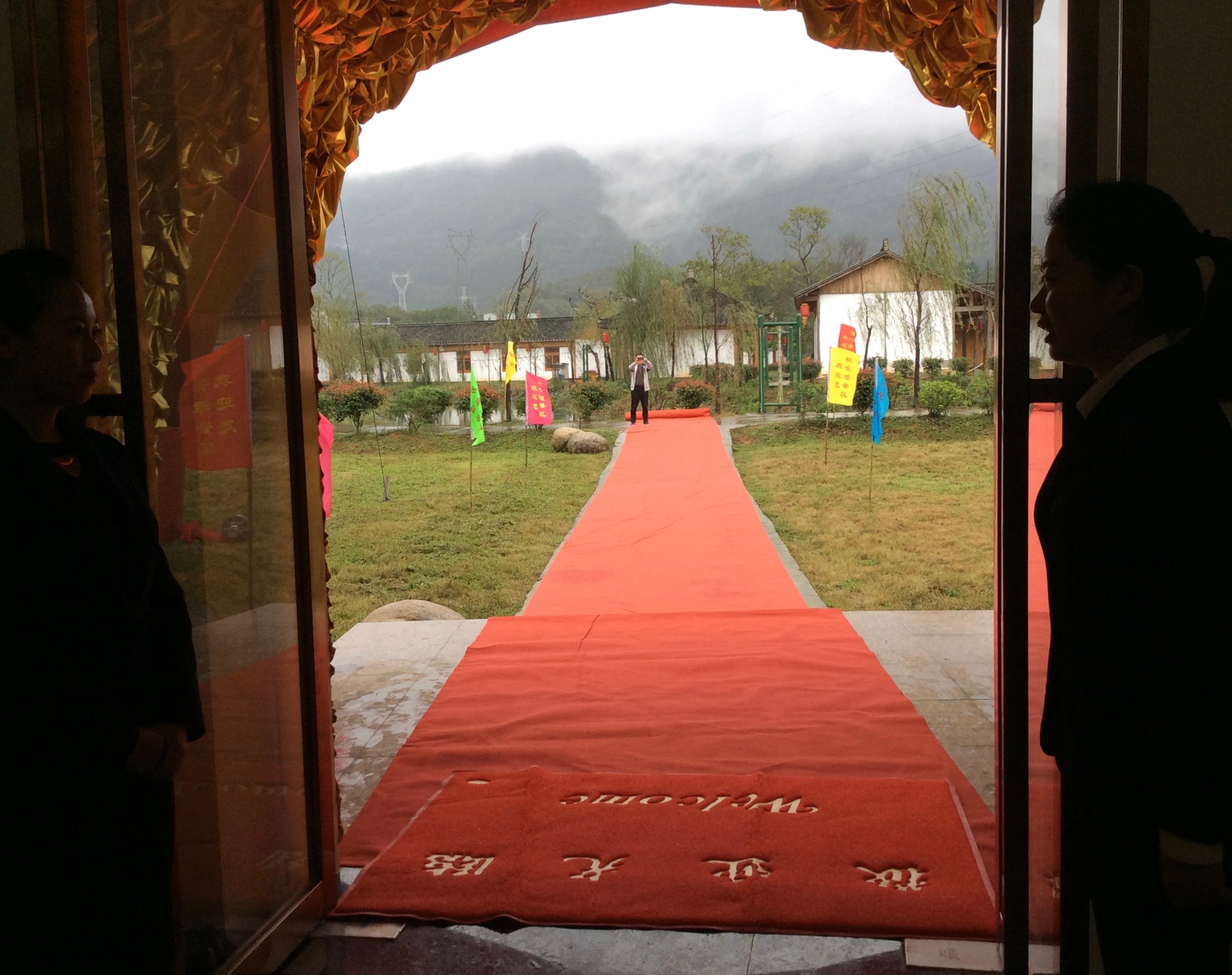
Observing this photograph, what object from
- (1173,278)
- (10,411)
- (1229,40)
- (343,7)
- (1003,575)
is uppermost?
(343,7)

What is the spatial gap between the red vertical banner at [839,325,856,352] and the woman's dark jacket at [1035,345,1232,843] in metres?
9.16

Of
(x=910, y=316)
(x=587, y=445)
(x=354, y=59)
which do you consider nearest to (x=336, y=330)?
(x=587, y=445)

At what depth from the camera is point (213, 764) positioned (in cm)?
167

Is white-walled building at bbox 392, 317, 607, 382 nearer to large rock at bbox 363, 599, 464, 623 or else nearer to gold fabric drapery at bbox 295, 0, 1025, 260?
large rock at bbox 363, 599, 464, 623

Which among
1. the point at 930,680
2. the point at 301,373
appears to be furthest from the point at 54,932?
the point at 930,680

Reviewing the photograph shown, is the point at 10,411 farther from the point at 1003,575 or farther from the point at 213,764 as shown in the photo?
the point at 1003,575

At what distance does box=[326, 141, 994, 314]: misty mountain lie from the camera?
66625mm

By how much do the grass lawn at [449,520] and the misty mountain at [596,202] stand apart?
47721 mm

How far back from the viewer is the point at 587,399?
1417cm

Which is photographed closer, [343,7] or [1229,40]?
[1229,40]

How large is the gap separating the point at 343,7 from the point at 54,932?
6.44ft

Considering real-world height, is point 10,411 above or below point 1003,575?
above

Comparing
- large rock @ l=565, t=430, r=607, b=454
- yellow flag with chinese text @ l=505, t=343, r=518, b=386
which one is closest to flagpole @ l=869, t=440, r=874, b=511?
large rock @ l=565, t=430, r=607, b=454

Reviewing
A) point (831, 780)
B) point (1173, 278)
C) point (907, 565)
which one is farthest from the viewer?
point (907, 565)
